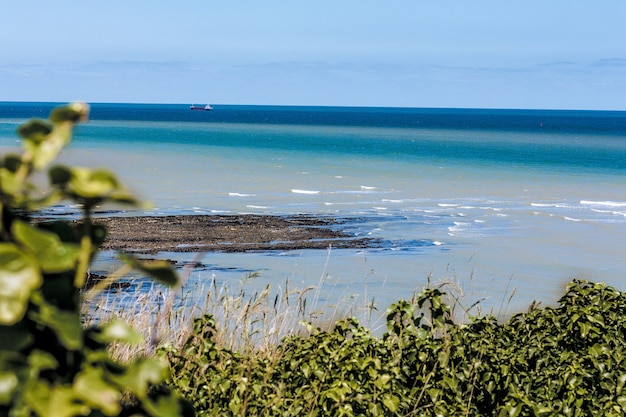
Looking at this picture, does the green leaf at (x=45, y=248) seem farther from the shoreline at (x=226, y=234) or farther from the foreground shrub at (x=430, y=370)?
the shoreline at (x=226, y=234)

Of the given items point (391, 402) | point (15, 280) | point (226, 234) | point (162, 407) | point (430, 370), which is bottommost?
point (226, 234)

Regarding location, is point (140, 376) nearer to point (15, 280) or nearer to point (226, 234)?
point (15, 280)

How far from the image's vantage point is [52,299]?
1.47 m

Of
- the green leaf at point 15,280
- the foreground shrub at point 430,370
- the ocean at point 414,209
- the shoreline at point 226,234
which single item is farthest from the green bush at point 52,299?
the shoreline at point 226,234

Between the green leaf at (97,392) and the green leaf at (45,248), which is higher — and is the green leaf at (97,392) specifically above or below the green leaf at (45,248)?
below

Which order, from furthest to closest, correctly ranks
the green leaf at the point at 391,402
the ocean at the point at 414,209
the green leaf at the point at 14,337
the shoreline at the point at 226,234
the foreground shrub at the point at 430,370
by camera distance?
the shoreline at the point at 226,234
the ocean at the point at 414,209
the foreground shrub at the point at 430,370
the green leaf at the point at 391,402
the green leaf at the point at 14,337

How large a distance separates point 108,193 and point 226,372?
3928mm

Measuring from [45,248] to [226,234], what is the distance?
21.6 meters

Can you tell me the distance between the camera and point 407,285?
53.3 ft

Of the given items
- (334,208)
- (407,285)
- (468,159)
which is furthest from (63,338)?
(468,159)

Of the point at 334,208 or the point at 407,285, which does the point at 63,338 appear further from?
the point at 334,208

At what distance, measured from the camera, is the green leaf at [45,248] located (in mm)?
1368

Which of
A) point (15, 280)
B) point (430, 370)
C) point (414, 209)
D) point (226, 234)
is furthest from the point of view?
point (414, 209)

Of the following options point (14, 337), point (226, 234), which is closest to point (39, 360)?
point (14, 337)
